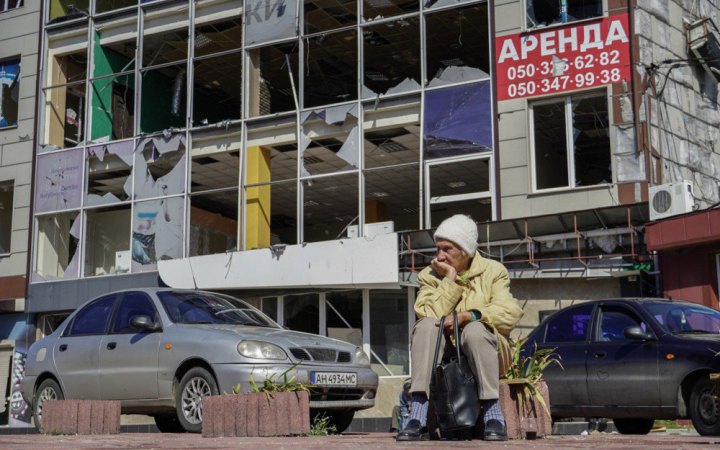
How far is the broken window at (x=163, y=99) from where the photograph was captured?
27.4 m

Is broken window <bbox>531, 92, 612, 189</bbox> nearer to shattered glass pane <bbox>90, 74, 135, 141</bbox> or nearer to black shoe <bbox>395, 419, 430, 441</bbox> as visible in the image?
shattered glass pane <bbox>90, 74, 135, 141</bbox>

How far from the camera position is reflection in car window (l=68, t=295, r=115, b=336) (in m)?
12.1

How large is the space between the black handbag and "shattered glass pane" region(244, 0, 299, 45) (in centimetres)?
1935

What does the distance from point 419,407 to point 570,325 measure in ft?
18.0

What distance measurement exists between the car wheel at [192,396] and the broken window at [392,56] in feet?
44.4

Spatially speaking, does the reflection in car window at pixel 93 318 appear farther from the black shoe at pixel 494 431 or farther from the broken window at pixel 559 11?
the broken window at pixel 559 11

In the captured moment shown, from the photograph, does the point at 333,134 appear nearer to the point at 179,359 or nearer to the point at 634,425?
the point at 634,425

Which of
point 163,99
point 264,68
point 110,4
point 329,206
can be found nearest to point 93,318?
point 264,68

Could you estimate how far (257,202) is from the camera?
24875mm

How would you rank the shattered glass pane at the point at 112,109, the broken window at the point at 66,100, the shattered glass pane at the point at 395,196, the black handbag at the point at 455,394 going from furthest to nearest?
the broken window at the point at 66,100
the shattered glass pane at the point at 395,196
the shattered glass pane at the point at 112,109
the black handbag at the point at 455,394

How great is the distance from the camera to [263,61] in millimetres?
26016

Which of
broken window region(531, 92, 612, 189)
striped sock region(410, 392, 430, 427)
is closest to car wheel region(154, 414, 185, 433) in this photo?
striped sock region(410, 392, 430, 427)

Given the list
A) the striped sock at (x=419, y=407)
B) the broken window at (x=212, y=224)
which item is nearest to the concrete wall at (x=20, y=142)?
the broken window at (x=212, y=224)

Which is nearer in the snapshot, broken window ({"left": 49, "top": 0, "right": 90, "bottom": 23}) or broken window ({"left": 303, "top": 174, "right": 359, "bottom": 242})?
broken window ({"left": 303, "top": 174, "right": 359, "bottom": 242})
